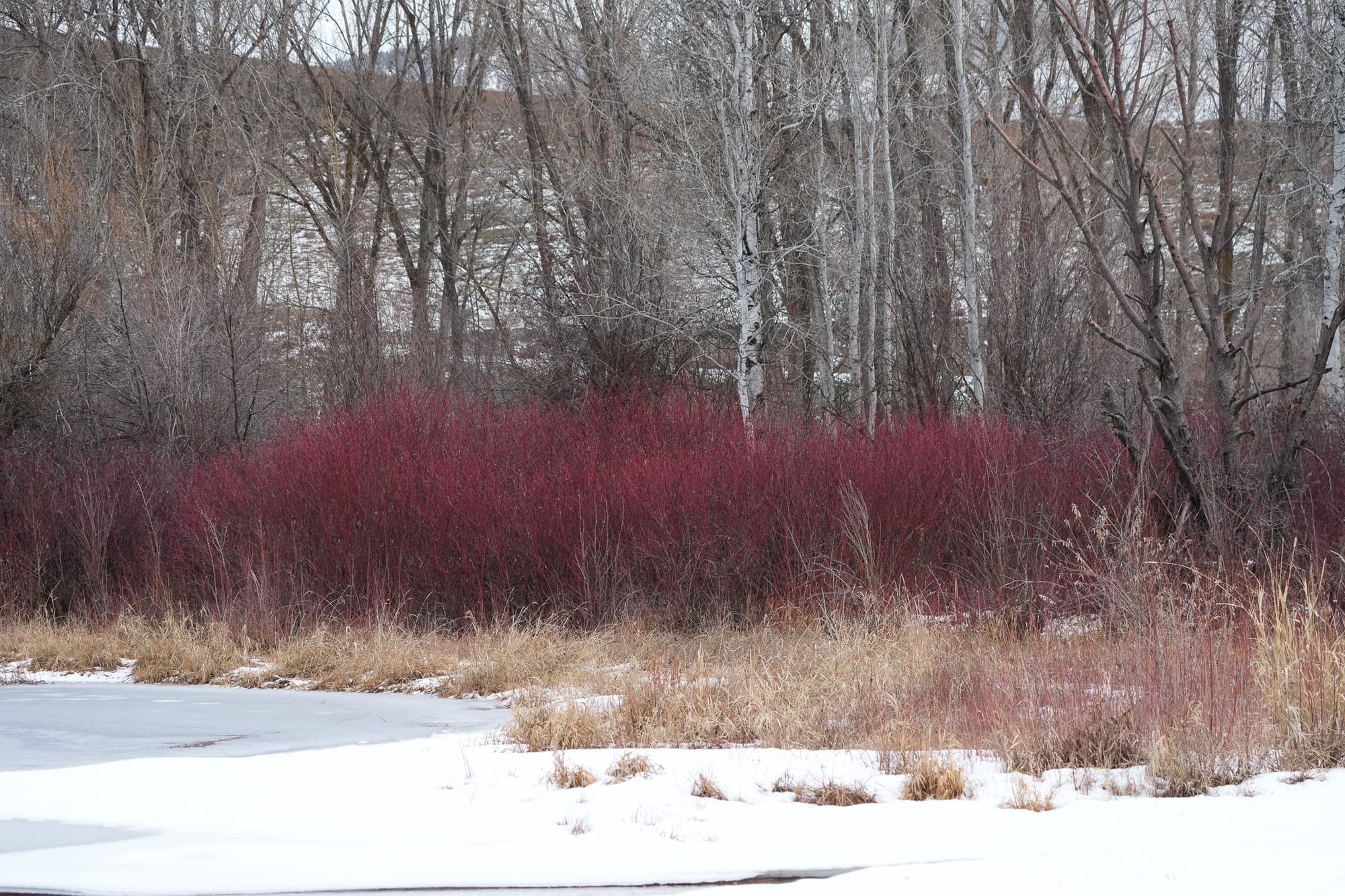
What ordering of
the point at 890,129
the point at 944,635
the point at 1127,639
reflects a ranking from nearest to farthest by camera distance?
the point at 1127,639
the point at 944,635
the point at 890,129

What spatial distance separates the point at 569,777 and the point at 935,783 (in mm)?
1496

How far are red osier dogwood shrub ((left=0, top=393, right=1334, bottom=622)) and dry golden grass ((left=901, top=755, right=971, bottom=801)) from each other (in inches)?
207

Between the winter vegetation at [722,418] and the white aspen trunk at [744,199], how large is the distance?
0.07 m

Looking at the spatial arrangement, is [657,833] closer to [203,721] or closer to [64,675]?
[203,721]

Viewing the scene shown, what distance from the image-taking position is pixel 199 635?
36.8ft

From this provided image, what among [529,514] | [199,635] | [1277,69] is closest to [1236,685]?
[529,514]

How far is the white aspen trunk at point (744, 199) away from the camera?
14914 mm

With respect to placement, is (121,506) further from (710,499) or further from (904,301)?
(904,301)

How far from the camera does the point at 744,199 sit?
15258 millimetres

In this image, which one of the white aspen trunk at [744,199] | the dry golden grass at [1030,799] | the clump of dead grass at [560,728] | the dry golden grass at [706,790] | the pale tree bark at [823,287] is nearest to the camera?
the dry golden grass at [1030,799]

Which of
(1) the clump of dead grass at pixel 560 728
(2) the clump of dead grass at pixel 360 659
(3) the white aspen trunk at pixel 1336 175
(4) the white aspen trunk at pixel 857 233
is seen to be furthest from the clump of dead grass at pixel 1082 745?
(4) the white aspen trunk at pixel 857 233

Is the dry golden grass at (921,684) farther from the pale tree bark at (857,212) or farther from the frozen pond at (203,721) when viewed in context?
the pale tree bark at (857,212)

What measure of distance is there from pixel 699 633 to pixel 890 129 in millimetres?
16602

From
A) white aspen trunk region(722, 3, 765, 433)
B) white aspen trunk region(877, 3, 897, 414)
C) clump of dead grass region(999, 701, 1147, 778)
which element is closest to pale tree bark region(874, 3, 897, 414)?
white aspen trunk region(877, 3, 897, 414)
